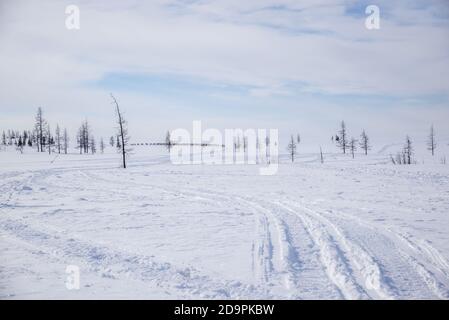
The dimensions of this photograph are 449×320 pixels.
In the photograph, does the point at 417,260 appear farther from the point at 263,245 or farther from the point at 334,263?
the point at 263,245

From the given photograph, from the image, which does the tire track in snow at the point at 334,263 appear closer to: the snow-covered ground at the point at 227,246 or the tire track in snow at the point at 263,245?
the snow-covered ground at the point at 227,246

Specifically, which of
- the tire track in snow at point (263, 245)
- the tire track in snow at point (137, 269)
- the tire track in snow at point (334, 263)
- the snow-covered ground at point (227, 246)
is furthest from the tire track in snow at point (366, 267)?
the tire track in snow at point (137, 269)

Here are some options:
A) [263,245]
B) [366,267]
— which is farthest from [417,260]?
[263,245]

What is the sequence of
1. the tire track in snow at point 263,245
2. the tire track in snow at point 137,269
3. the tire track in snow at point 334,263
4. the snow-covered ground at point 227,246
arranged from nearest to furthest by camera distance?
the tire track in snow at point 334,263
the tire track in snow at point 137,269
the snow-covered ground at point 227,246
the tire track in snow at point 263,245

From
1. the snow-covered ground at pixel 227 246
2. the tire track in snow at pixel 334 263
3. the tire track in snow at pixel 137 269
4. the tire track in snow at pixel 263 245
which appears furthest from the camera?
the tire track in snow at pixel 263 245

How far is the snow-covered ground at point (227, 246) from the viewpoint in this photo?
6680 mm

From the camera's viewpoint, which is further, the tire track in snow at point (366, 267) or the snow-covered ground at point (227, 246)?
the snow-covered ground at point (227, 246)

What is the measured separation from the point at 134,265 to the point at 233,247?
266 centimetres

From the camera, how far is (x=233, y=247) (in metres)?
9.34

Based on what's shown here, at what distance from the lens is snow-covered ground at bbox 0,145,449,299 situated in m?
6.68

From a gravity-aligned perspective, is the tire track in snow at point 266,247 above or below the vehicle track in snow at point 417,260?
above

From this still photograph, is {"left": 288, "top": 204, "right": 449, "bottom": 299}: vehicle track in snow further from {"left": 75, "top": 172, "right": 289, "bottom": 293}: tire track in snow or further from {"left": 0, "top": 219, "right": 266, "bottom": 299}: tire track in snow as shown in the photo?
{"left": 0, "top": 219, "right": 266, "bottom": 299}: tire track in snow
